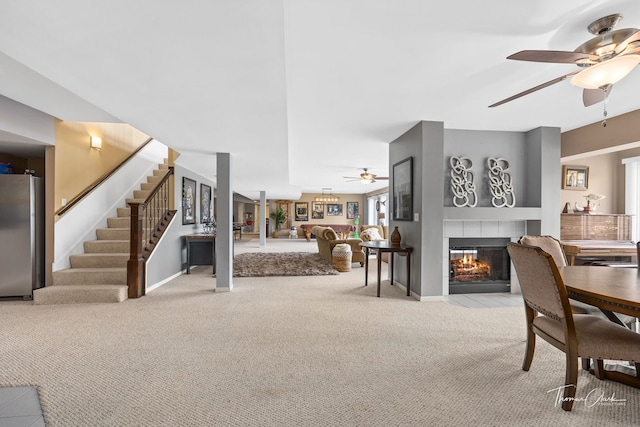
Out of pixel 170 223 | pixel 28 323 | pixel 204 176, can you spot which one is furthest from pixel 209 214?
pixel 28 323

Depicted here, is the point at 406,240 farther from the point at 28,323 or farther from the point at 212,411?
the point at 28,323

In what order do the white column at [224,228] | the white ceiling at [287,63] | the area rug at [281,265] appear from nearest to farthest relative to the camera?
the white ceiling at [287,63] → the white column at [224,228] → the area rug at [281,265]

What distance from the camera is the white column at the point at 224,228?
4695mm

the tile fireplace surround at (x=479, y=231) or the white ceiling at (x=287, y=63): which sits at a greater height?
the white ceiling at (x=287, y=63)

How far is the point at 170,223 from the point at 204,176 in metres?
2.35

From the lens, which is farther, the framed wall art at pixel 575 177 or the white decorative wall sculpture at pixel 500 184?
the framed wall art at pixel 575 177

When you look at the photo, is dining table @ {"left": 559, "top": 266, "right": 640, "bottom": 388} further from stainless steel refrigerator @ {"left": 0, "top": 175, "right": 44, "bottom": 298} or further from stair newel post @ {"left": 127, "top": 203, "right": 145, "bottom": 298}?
stainless steel refrigerator @ {"left": 0, "top": 175, "right": 44, "bottom": 298}

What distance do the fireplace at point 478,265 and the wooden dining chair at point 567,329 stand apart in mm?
2529

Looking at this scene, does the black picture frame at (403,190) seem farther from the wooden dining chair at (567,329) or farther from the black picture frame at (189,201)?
the black picture frame at (189,201)

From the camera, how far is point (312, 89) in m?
3.09

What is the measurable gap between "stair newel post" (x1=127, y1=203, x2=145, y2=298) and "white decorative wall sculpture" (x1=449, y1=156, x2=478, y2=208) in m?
4.54

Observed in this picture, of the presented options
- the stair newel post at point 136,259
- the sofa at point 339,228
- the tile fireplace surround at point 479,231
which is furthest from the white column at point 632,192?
the sofa at point 339,228

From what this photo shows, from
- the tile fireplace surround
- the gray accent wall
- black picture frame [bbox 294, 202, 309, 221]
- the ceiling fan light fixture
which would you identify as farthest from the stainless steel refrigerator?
black picture frame [bbox 294, 202, 309, 221]

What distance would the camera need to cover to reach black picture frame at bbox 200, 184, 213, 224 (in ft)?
24.2
